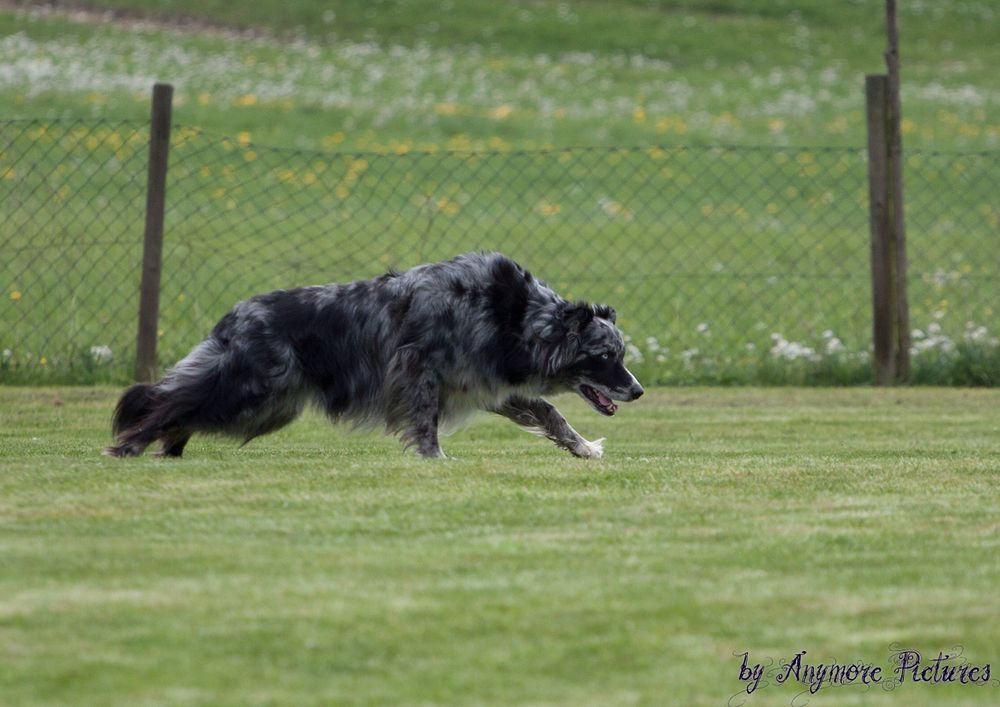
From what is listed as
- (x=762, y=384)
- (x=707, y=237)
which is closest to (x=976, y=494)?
(x=762, y=384)

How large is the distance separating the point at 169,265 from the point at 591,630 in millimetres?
10599

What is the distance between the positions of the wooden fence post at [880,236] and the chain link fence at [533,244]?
0.66 feet

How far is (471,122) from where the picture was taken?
24.0 m

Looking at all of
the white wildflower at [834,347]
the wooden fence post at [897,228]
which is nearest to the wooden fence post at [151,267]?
the white wildflower at [834,347]

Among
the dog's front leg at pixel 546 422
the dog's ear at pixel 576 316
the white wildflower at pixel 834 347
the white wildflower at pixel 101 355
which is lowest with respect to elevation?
the dog's front leg at pixel 546 422

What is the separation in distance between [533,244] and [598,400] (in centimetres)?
914

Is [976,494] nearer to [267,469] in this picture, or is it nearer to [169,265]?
[267,469]

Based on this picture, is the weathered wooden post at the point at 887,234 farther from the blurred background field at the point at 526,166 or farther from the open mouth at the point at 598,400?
the open mouth at the point at 598,400

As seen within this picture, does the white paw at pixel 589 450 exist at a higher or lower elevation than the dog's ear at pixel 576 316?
lower

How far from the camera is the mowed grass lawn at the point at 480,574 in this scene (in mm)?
3570

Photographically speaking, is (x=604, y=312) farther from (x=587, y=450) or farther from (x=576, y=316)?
(x=587, y=450)

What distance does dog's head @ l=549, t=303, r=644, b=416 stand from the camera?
7246 mm

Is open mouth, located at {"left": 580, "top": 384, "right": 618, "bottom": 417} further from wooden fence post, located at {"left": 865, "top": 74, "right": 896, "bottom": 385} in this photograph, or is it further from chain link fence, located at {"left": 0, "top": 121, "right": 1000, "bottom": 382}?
wooden fence post, located at {"left": 865, "top": 74, "right": 896, "bottom": 385}

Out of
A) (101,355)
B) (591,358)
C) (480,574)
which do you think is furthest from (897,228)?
(480,574)
